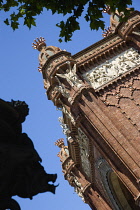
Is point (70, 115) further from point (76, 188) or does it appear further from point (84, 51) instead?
point (76, 188)

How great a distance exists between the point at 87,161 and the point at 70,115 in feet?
14.9

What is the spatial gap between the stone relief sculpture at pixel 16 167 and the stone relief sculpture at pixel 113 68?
1447 centimetres

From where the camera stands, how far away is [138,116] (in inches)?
669

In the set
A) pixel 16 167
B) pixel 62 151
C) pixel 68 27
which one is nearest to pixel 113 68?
pixel 62 151

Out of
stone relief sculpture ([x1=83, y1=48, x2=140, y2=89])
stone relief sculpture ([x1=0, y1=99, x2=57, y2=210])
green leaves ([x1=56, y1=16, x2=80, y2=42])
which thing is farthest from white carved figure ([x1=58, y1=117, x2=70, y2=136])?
stone relief sculpture ([x1=0, y1=99, x2=57, y2=210])

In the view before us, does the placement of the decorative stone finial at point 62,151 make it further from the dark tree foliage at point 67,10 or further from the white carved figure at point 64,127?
the dark tree foliage at point 67,10

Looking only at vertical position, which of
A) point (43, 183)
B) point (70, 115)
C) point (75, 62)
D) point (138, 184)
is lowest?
point (43, 183)

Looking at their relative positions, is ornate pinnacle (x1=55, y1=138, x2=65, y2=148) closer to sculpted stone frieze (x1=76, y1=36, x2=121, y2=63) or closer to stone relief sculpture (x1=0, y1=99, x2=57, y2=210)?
sculpted stone frieze (x1=76, y1=36, x2=121, y2=63)

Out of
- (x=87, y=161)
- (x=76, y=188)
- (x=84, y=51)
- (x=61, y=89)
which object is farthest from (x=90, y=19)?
(x=76, y=188)

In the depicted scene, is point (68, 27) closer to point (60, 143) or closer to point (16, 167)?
point (16, 167)

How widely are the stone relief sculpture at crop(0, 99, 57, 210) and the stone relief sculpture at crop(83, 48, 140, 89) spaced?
14.5 m

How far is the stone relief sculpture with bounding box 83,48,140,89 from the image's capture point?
19.2 m

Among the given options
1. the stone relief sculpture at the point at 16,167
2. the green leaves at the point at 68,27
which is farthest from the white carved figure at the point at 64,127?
the stone relief sculpture at the point at 16,167

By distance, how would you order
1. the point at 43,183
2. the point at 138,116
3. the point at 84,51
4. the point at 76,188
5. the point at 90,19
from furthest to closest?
the point at 76,188 → the point at 84,51 → the point at 138,116 → the point at 90,19 → the point at 43,183
